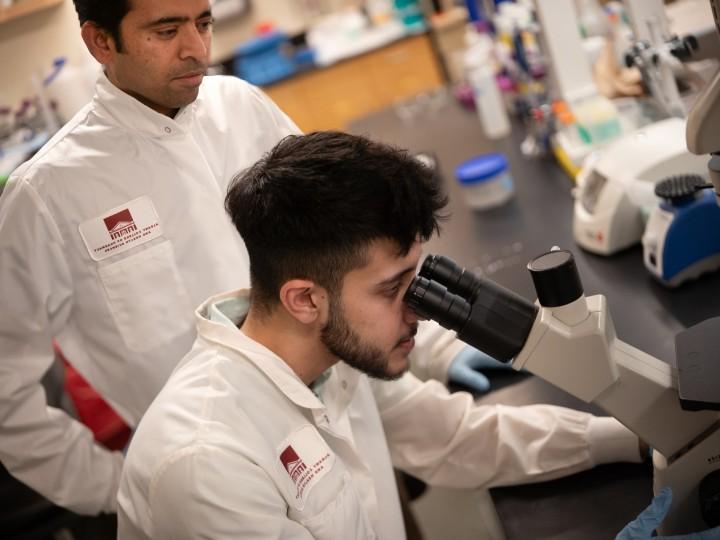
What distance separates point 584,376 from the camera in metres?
1.12

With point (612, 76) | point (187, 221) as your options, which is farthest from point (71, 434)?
point (612, 76)

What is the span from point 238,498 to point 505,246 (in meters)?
1.40

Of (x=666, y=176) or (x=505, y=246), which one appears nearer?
(x=666, y=176)

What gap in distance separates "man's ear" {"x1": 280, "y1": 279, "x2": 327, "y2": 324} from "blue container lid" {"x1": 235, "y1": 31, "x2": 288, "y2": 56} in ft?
18.6

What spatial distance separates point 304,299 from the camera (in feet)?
4.36

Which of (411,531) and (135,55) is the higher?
(135,55)

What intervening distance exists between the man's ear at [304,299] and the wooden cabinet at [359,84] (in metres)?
5.27

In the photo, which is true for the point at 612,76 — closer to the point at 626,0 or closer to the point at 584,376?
the point at 626,0

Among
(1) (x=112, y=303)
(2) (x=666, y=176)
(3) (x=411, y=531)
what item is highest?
(1) (x=112, y=303)

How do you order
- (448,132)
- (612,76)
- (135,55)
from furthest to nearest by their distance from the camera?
(448,132) → (612,76) → (135,55)

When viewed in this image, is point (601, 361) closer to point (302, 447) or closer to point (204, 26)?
point (302, 447)

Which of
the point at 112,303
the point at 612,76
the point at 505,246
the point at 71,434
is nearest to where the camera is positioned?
the point at 112,303

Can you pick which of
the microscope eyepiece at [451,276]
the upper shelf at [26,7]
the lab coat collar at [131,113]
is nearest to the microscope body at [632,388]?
the microscope eyepiece at [451,276]

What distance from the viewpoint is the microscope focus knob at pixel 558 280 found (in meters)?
1.08
